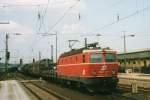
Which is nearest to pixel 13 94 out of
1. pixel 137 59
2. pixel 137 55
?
pixel 137 55

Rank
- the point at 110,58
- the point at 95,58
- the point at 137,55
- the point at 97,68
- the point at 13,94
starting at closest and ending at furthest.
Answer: the point at 97,68, the point at 95,58, the point at 110,58, the point at 13,94, the point at 137,55

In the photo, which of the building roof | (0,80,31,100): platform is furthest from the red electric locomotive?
the building roof

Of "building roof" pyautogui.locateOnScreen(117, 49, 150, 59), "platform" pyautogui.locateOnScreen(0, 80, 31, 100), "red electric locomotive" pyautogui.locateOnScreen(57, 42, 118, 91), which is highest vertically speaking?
"building roof" pyautogui.locateOnScreen(117, 49, 150, 59)

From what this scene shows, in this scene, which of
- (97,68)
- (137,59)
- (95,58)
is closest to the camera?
(97,68)

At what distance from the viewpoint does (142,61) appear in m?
89.4

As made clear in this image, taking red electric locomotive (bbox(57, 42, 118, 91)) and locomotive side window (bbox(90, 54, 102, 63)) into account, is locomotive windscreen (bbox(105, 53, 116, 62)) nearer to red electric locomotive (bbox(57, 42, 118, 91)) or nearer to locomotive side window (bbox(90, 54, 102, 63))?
red electric locomotive (bbox(57, 42, 118, 91))

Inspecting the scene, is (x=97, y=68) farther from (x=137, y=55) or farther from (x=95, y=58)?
(x=137, y=55)

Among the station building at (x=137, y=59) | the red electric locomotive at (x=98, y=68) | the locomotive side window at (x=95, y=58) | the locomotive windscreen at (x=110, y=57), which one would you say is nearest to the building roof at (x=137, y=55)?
the station building at (x=137, y=59)

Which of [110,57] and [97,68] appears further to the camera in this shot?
[110,57]

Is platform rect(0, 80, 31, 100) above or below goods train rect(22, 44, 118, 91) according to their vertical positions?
below

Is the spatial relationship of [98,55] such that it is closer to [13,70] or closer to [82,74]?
[82,74]

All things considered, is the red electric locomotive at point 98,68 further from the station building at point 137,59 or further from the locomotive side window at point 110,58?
the station building at point 137,59

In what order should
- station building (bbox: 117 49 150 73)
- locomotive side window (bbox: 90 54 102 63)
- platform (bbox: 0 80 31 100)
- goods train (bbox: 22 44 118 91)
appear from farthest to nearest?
station building (bbox: 117 49 150 73)
platform (bbox: 0 80 31 100)
locomotive side window (bbox: 90 54 102 63)
goods train (bbox: 22 44 118 91)

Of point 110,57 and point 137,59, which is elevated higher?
point 137,59
